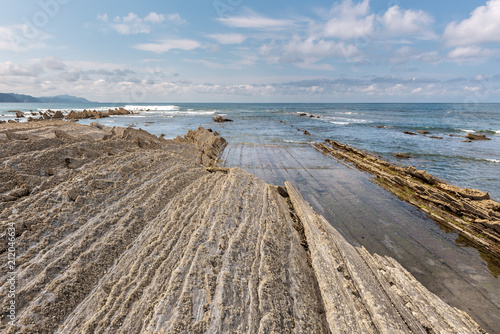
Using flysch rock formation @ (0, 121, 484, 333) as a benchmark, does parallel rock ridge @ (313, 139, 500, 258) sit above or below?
below

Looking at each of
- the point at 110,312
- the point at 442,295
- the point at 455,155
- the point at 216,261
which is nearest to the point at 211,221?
the point at 216,261

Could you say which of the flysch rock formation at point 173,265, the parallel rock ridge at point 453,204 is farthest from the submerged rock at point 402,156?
the flysch rock formation at point 173,265

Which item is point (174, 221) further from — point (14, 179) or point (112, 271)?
point (14, 179)

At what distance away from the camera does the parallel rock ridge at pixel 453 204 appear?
9.02m

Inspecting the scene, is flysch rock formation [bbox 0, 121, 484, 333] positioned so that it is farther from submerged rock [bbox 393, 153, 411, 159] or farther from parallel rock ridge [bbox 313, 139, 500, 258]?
submerged rock [bbox 393, 153, 411, 159]

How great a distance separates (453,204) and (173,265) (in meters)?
13.3

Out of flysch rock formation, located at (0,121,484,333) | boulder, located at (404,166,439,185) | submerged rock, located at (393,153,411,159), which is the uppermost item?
flysch rock formation, located at (0,121,484,333)

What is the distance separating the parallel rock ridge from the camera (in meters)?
9.02

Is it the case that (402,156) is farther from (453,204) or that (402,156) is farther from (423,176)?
(453,204)

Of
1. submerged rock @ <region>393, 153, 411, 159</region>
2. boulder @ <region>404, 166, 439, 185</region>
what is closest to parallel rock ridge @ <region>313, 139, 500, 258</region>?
boulder @ <region>404, 166, 439, 185</region>

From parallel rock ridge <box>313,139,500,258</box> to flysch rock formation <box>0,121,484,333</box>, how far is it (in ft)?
19.9

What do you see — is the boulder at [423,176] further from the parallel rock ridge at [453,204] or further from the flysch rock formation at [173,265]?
the flysch rock formation at [173,265]

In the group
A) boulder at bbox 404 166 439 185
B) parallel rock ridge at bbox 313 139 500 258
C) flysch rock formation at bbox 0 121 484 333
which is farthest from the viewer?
boulder at bbox 404 166 439 185

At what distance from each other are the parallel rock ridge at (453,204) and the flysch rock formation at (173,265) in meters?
6.07
